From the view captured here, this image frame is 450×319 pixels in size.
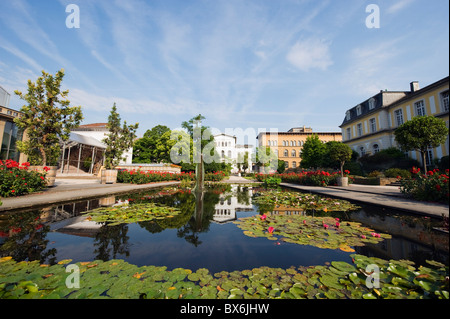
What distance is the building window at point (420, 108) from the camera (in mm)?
19094

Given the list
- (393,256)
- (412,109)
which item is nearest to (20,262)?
(393,256)

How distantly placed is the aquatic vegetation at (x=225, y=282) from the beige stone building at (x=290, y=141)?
4727 centimetres

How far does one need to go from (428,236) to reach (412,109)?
25.7m

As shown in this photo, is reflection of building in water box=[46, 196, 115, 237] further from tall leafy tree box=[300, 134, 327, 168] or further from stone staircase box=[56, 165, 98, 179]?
tall leafy tree box=[300, 134, 327, 168]

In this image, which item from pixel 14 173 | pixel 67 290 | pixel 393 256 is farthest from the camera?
pixel 14 173

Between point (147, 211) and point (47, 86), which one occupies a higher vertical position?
point (47, 86)

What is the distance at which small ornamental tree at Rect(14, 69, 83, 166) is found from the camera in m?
9.23

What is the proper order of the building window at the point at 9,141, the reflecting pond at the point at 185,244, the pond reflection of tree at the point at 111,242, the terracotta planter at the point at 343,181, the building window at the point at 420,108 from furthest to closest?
the building window at the point at 420,108
the building window at the point at 9,141
the terracotta planter at the point at 343,181
the pond reflection of tree at the point at 111,242
the reflecting pond at the point at 185,244

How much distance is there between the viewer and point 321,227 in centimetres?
365

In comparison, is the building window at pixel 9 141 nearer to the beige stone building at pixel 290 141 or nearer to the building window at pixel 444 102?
the building window at pixel 444 102

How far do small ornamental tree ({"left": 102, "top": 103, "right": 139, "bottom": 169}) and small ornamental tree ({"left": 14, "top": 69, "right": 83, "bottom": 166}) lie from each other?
2.62 meters

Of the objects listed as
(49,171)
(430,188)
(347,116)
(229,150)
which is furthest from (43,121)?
(229,150)

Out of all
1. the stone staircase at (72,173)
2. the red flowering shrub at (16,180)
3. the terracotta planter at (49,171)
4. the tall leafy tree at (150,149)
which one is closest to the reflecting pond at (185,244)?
the red flowering shrub at (16,180)
